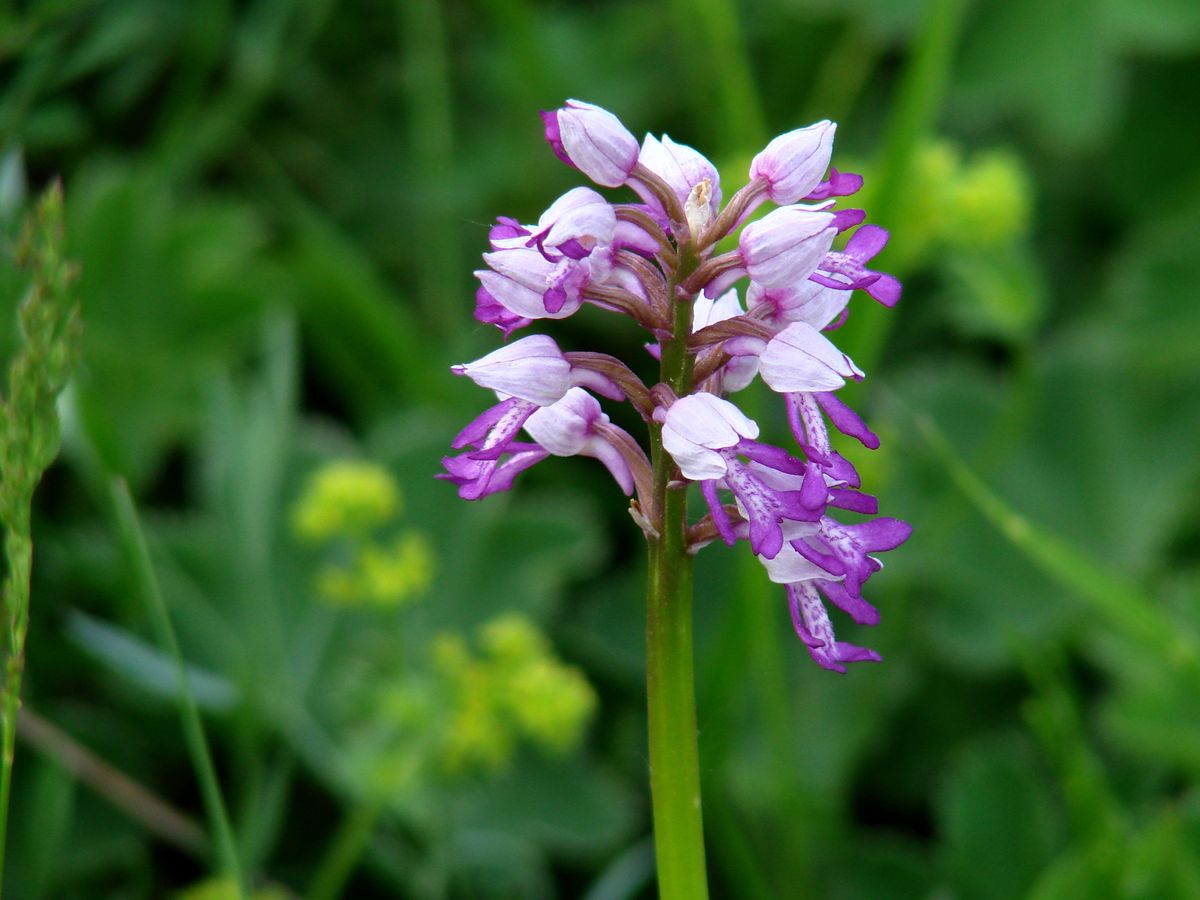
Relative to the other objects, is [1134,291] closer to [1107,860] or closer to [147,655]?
[1107,860]

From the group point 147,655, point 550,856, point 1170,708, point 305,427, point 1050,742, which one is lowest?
point 550,856

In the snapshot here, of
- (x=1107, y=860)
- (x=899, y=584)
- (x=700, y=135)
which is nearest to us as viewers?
(x=1107, y=860)

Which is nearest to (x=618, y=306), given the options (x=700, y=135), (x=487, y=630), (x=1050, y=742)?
(x=1050, y=742)

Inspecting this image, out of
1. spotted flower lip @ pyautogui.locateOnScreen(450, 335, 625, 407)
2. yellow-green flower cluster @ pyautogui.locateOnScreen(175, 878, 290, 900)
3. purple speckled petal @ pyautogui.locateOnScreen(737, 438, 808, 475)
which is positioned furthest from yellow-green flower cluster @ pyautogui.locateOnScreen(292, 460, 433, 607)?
purple speckled petal @ pyautogui.locateOnScreen(737, 438, 808, 475)

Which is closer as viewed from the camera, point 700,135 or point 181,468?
point 181,468

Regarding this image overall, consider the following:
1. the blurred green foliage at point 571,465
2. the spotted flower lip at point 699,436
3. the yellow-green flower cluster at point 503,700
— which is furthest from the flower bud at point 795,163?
the yellow-green flower cluster at point 503,700

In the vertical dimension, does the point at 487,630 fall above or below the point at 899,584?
above

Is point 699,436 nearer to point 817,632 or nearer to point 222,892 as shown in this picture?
point 817,632

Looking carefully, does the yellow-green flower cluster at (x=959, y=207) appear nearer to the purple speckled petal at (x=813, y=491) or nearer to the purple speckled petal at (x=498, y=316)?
the purple speckled petal at (x=498, y=316)
